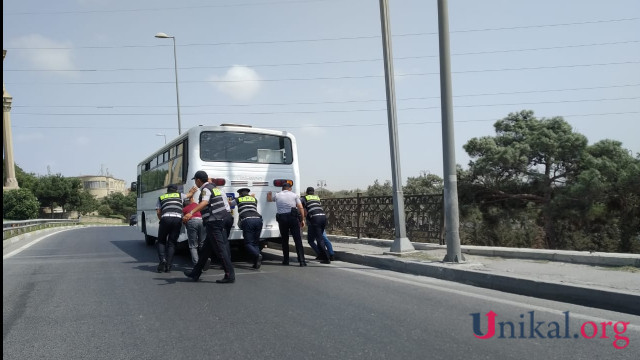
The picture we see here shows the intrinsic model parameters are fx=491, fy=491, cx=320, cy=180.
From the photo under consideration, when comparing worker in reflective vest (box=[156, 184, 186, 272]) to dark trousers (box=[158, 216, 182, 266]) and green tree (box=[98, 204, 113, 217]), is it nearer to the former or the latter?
dark trousers (box=[158, 216, 182, 266])

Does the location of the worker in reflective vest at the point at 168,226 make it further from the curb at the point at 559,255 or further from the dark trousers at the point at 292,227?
the curb at the point at 559,255

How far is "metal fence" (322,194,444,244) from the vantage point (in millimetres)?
11797

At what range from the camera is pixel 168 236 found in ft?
30.3

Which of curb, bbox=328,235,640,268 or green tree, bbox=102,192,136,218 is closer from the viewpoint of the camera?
curb, bbox=328,235,640,268

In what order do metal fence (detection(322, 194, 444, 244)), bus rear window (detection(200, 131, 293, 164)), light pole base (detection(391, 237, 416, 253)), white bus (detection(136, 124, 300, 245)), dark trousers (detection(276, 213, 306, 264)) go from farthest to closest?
metal fence (detection(322, 194, 444, 244)) < bus rear window (detection(200, 131, 293, 164)) < white bus (detection(136, 124, 300, 245)) < light pole base (detection(391, 237, 416, 253)) < dark trousers (detection(276, 213, 306, 264))

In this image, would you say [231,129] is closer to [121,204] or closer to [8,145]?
[8,145]

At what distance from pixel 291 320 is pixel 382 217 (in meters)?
8.88

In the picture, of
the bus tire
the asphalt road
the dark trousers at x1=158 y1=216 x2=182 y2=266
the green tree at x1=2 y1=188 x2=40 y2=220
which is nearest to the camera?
the asphalt road

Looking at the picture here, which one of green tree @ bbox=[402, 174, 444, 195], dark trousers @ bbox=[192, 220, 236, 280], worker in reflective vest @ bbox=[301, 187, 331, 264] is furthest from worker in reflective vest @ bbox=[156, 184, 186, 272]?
green tree @ bbox=[402, 174, 444, 195]

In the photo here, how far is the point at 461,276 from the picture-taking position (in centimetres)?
783

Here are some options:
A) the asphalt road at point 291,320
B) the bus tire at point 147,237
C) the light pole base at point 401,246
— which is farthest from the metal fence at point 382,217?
the bus tire at point 147,237

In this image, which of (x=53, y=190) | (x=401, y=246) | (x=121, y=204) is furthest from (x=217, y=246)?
(x=121, y=204)

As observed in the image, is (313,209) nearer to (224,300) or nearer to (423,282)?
(423,282)

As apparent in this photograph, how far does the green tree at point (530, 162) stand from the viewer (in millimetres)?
18703
